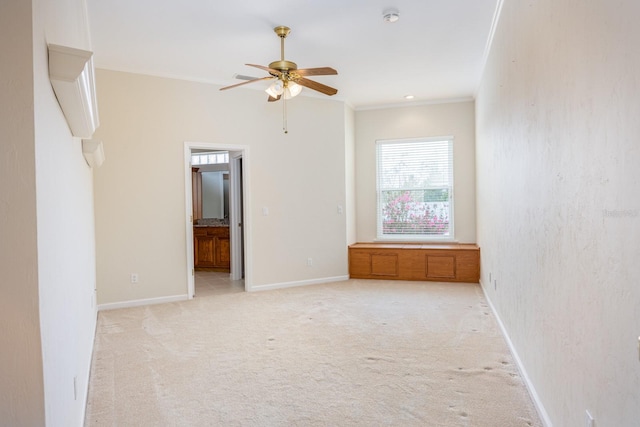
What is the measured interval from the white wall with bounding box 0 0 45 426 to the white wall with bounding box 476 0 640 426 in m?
1.74

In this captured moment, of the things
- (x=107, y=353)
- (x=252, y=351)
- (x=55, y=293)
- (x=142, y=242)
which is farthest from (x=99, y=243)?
(x=55, y=293)

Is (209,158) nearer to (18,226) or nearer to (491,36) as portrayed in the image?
(491,36)

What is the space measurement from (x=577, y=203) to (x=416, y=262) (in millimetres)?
4675

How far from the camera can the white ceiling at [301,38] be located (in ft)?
11.5

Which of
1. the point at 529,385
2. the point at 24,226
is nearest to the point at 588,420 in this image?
the point at 529,385

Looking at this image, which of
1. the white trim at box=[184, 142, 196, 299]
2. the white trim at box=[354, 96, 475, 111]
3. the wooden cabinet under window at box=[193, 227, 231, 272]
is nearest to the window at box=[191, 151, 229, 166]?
the wooden cabinet under window at box=[193, 227, 231, 272]

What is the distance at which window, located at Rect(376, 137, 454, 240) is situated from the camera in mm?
6828

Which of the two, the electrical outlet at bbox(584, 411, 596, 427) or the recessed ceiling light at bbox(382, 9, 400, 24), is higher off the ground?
the recessed ceiling light at bbox(382, 9, 400, 24)

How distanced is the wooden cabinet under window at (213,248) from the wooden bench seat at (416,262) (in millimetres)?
2341

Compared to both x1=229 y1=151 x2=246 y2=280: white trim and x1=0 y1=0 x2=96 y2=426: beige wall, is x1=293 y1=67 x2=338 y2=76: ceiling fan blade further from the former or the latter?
x1=229 y1=151 x2=246 y2=280: white trim

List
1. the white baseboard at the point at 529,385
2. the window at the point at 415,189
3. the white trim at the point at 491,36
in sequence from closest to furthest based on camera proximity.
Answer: the white baseboard at the point at 529,385 < the white trim at the point at 491,36 < the window at the point at 415,189

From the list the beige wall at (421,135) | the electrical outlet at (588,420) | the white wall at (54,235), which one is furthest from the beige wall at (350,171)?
the electrical outlet at (588,420)

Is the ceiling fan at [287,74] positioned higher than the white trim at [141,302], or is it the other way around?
the ceiling fan at [287,74]

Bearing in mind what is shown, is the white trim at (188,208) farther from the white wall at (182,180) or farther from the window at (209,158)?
the window at (209,158)
